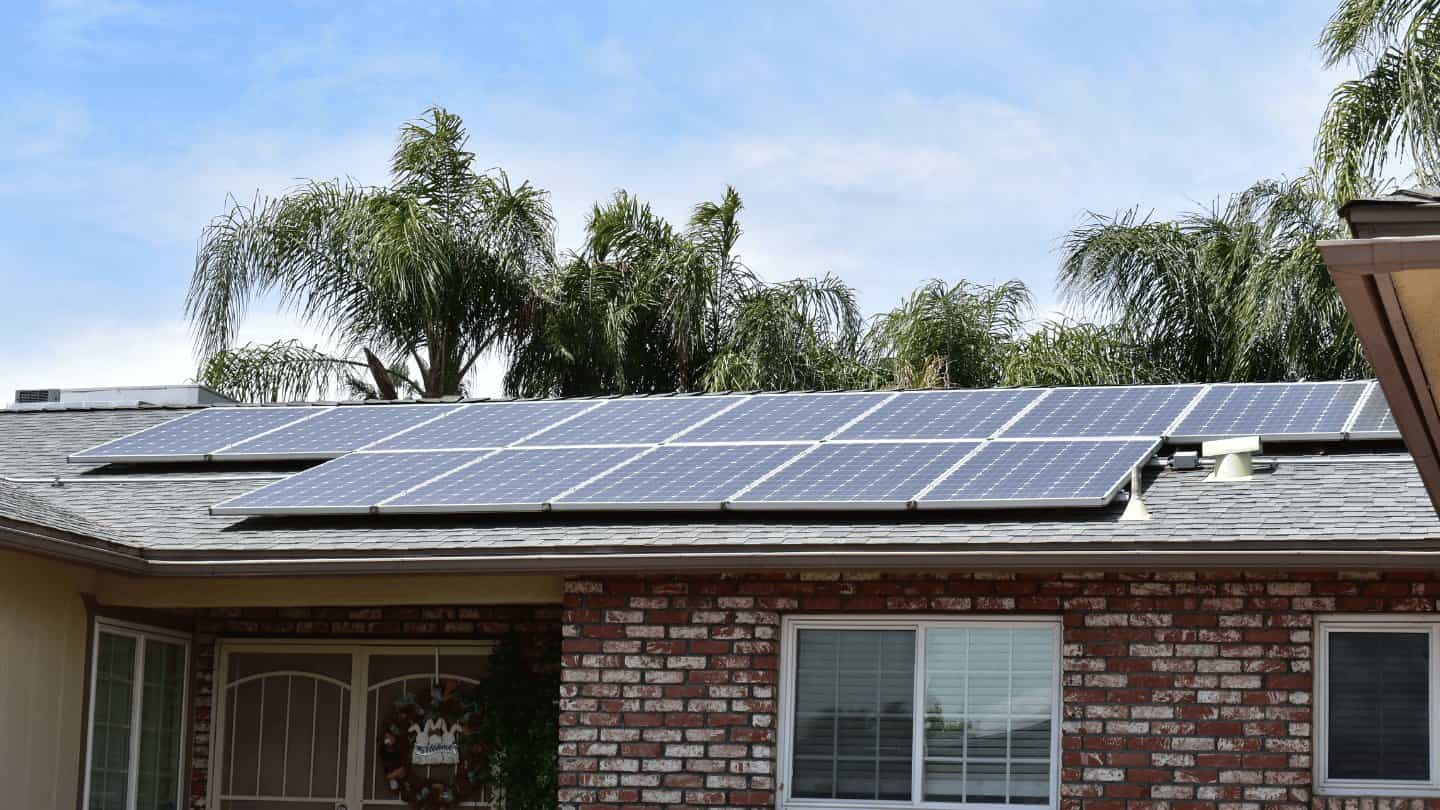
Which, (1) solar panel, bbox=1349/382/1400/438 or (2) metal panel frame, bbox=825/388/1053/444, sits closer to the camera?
(1) solar panel, bbox=1349/382/1400/438

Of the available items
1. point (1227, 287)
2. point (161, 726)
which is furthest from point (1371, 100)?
point (161, 726)

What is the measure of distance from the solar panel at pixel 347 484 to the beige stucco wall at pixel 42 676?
114cm

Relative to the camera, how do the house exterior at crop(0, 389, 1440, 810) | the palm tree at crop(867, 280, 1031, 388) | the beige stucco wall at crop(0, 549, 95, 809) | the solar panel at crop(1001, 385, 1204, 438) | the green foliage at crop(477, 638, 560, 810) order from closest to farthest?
the house exterior at crop(0, 389, 1440, 810)
the beige stucco wall at crop(0, 549, 95, 809)
the green foliage at crop(477, 638, 560, 810)
the solar panel at crop(1001, 385, 1204, 438)
the palm tree at crop(867, 280, 1031, 388)

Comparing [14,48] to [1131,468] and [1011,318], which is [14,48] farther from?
[1131,468]

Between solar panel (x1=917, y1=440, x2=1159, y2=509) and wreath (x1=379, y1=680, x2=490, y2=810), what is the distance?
Result: 12.3ft

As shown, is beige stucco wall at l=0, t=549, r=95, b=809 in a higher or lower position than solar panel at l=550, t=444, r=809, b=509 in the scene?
lower

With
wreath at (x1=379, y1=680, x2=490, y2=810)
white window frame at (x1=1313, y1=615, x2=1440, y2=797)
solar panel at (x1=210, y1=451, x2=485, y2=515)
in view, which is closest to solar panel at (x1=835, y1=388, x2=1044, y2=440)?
solar panel at (x1=210, y1=451, x2=485, y2=515)

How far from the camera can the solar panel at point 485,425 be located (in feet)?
44.8

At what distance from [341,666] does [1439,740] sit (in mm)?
7357

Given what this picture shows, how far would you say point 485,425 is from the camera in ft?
46.9

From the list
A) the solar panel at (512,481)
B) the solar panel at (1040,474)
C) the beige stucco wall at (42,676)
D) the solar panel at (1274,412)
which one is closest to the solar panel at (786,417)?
the solar panel at (512,481)

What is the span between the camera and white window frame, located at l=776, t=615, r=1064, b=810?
34.7ft

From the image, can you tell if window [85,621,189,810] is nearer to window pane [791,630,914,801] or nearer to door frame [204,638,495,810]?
door frame [204,638,495,810]

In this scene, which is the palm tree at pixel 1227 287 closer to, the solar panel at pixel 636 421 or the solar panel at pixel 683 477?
the solar panel at pixel 636 421
